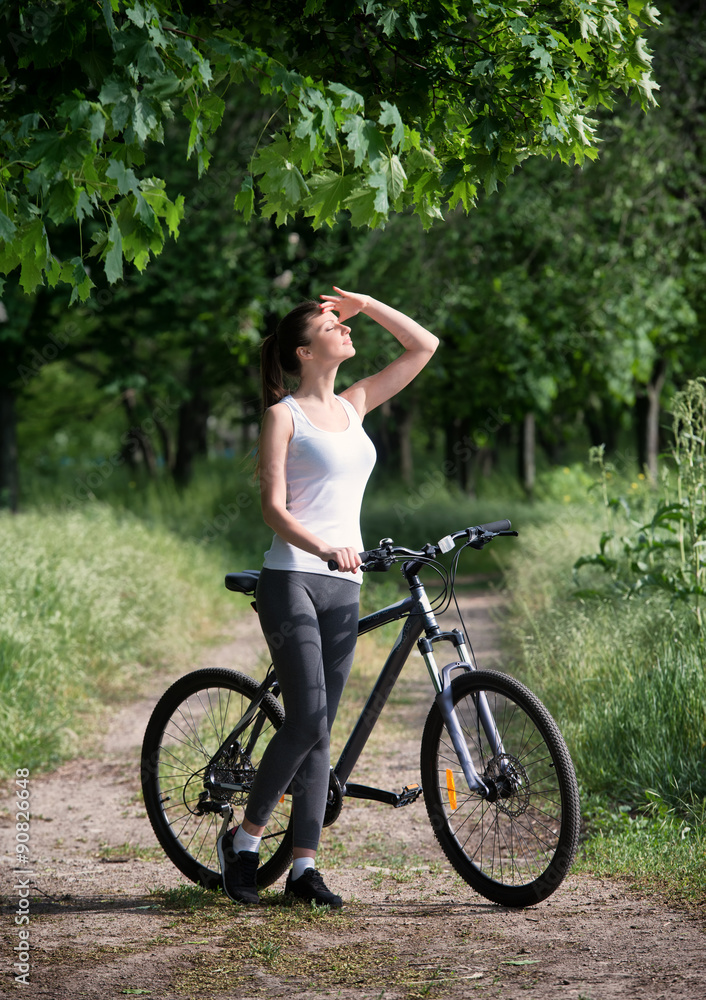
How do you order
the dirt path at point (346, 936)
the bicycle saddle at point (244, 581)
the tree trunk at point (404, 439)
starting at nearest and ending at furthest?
1. the dirt path at point (346, 936)
2. the bicycle saddle at point (244, 581)
3. the tree trunk at point (404, 439)

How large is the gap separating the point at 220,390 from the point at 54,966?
20879 mm

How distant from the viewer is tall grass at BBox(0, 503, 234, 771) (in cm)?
604

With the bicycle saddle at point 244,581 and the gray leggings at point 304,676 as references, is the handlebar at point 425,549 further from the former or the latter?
the bicycle saddle at point 244,581

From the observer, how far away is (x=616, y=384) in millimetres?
14914

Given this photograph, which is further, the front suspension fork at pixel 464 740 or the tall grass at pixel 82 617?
the tall grass at pixel 82 617

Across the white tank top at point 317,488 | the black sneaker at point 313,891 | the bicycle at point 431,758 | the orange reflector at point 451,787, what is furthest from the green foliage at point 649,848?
the white tank top at point 317,488

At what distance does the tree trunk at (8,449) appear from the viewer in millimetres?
13453

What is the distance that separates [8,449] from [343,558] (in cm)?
1152

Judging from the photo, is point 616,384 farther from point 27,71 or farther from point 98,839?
point 27,71

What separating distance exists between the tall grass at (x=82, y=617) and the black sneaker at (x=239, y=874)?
2237mm

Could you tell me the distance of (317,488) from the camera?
3.44 meters

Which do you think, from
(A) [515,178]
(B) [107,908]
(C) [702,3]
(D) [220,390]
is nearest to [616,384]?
(A) [515,178]

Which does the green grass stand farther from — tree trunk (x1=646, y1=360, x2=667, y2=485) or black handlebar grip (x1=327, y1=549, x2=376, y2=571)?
tree trunk (x1=646, y1=360, x2=667, y2=485)

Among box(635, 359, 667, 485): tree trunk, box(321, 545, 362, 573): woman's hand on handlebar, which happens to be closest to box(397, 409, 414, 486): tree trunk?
box(635, 359, 667, 485): tree trunk
